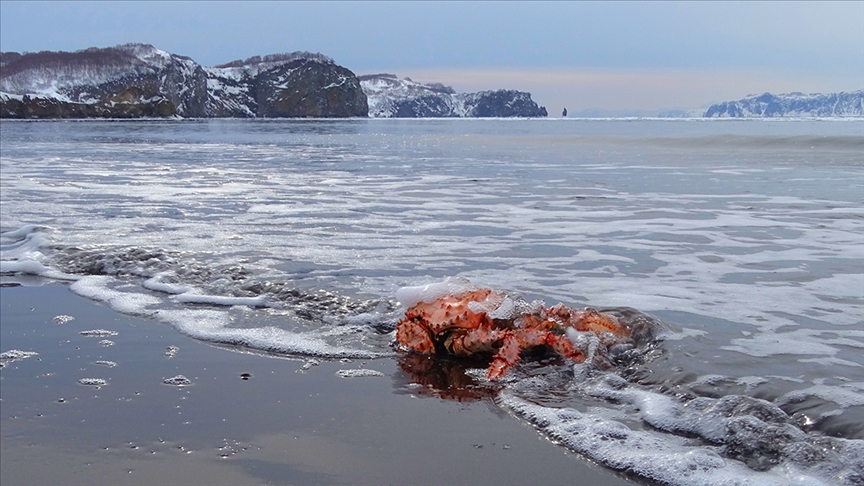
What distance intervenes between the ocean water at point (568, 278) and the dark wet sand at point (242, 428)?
0.24 metres

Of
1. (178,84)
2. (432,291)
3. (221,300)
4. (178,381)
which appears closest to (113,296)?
(221,300)

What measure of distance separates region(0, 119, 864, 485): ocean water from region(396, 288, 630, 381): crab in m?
0.13

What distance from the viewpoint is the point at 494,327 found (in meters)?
5.05

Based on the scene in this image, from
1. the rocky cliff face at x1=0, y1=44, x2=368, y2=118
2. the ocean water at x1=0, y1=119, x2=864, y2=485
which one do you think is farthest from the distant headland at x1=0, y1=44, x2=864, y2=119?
the ocean water at x1=0, y1=119, x2=864, y2=485

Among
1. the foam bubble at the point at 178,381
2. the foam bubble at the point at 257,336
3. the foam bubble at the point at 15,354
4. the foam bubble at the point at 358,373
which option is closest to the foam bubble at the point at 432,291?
the foam bubble at the point at 257,336

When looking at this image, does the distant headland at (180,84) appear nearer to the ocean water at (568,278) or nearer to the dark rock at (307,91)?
the dark rock at (307,91)

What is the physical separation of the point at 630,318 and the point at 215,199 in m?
9.59

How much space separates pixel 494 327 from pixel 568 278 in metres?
2.11

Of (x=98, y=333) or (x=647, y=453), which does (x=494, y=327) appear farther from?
(x=98, y=333)

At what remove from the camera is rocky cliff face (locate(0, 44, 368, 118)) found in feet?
454

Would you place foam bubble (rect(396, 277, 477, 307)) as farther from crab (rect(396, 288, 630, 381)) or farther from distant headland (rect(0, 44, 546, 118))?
distant headland (rect(0, 44, 546, 118))

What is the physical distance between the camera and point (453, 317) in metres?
5.00

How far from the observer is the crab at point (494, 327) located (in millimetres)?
4836

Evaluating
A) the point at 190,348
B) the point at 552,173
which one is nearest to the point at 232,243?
the point at 190,348
